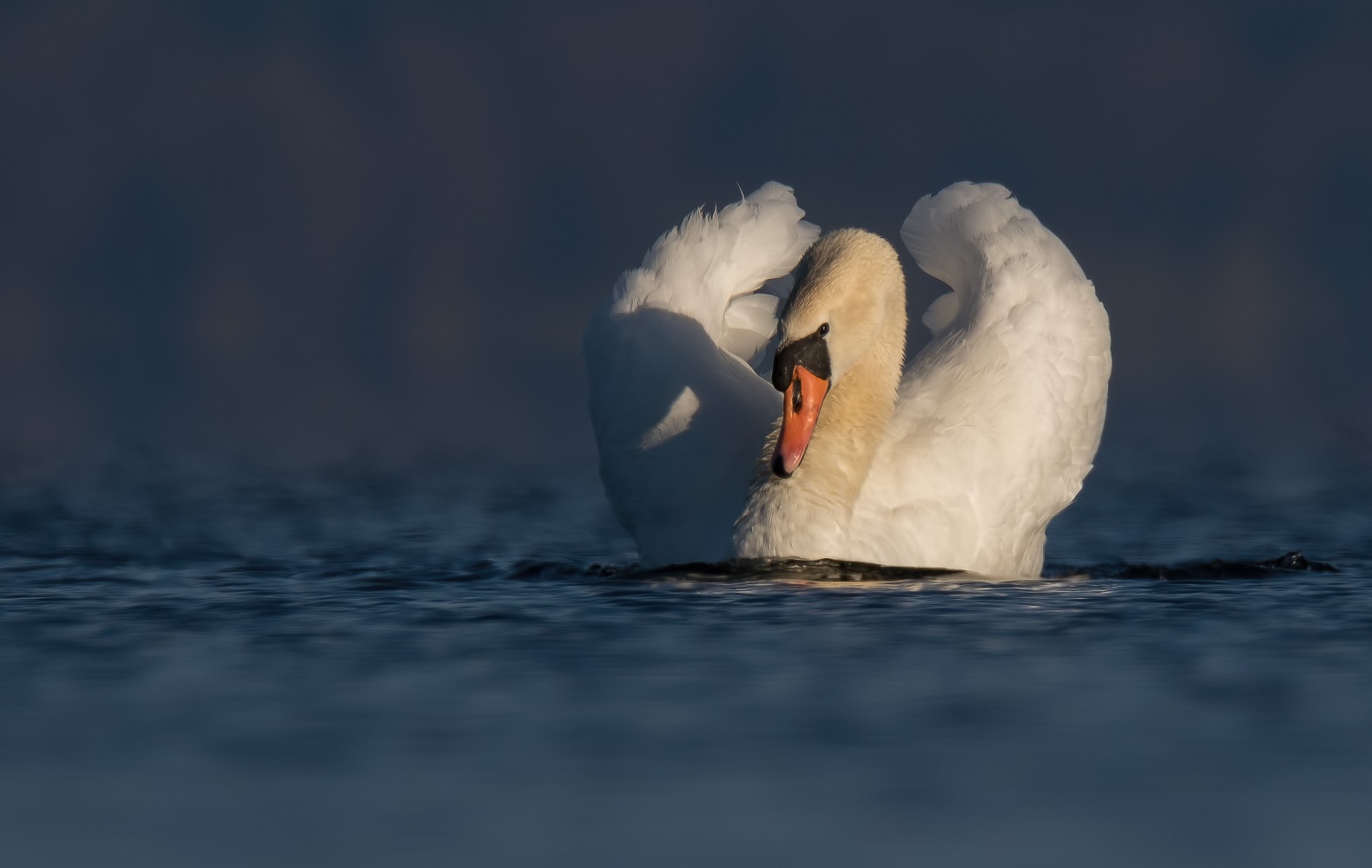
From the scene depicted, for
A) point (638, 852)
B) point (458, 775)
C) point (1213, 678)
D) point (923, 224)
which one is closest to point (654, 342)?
point (923, 224)

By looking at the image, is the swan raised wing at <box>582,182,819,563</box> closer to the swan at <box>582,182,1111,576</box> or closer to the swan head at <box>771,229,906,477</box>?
the swan at <box>582,182,1111,576</box>

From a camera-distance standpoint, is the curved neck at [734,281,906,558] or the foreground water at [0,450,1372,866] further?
the curved neck at [734,281,906,558]

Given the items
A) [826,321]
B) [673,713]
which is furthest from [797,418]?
[673,713]

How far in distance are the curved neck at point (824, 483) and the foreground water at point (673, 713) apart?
0.19m

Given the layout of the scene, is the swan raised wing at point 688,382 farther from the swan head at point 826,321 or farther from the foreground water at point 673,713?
the swan head at point 826,321

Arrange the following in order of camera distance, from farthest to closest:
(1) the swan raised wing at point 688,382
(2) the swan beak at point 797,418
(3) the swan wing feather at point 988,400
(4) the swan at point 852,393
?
(1) the swan raised wing at point 688,382 < (3) the swan wing feather at point 988,400 < (4) the swan at point 852,393 < (2) the swan beak at point 797,418

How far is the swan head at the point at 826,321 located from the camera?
1102 centimetres

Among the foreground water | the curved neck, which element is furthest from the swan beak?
the foreground water

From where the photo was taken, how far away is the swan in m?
11.3

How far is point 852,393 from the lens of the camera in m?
11.8

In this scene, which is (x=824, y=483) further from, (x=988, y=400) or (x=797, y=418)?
Result: (x=988, y=400)

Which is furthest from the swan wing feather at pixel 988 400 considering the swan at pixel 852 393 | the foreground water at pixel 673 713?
the foreground water at pixel 673 713

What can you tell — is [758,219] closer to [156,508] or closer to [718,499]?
[718,499]

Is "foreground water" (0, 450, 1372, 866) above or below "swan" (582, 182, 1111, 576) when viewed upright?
below
